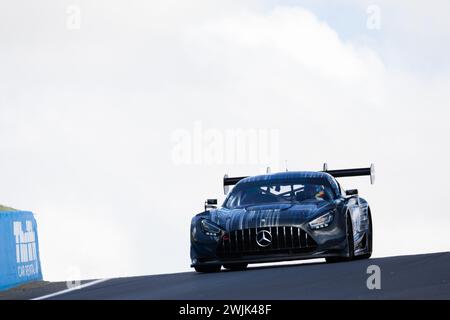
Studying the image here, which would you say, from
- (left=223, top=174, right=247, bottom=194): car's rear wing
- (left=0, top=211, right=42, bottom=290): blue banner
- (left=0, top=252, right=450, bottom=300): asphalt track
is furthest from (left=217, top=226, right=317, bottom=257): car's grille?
(left=223, top=174, right=247, bottom=194): car's rear wing

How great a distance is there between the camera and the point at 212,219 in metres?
17.3

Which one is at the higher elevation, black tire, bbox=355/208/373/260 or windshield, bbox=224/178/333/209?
windshield, bbox=224/178/333/209

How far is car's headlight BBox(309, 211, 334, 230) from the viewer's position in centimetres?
1688

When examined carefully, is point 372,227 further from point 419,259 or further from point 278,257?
point 278,257

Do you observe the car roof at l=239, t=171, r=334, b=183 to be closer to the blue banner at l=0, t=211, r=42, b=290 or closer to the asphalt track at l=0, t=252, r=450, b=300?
the asphalt track at l=0, t=252, r=450, b=300

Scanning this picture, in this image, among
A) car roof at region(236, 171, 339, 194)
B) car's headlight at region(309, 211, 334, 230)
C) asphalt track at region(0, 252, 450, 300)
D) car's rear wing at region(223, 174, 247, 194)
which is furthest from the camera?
car's rear wing at region(223, 174, 247, 194)

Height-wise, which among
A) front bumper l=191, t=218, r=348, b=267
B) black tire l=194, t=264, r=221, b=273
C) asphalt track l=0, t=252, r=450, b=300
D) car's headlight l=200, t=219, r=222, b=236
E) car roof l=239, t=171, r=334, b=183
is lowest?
black tire l=194, t=264, r=221, b=273

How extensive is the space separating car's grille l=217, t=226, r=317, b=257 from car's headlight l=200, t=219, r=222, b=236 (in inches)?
6.3

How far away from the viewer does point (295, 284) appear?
13383mm

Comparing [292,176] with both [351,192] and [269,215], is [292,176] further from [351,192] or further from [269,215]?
[269,215]

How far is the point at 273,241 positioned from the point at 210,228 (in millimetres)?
928

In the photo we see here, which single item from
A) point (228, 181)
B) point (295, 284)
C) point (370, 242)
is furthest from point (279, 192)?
point (295, 284)

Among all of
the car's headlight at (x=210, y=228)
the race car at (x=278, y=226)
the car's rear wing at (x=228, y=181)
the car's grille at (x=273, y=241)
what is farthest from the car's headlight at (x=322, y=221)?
the car's rear wing at (x=228, y=181)

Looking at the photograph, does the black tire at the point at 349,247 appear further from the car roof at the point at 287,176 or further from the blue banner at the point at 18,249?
the blue banner at the point at 18,249
